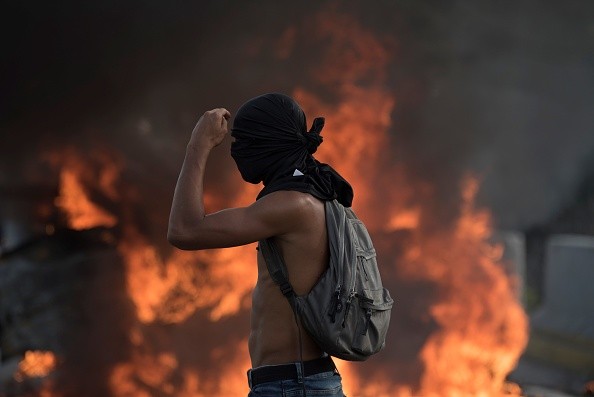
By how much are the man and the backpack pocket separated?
16 centimetres

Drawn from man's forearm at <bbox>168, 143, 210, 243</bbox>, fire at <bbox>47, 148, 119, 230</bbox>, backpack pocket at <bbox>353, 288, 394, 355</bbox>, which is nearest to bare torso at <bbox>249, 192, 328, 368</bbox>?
backpack pocket at <bbox>353, 288, 394, 355</bbox>

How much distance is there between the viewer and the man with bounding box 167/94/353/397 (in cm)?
254

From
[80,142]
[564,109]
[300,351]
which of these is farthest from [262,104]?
[564,109]

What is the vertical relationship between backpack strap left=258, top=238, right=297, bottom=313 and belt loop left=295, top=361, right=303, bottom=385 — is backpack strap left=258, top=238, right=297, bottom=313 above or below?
above

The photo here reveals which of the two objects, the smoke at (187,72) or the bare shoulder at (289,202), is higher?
the smoke at (187,72)

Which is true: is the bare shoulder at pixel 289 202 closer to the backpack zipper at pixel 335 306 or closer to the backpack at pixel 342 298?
the backpack at pixel 342 298

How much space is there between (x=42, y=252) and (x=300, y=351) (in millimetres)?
5329

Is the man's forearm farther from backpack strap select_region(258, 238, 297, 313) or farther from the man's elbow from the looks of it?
backpack strap select_region(258, 238, 297, 313)

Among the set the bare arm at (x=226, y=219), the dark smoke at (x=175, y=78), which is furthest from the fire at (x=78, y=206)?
the bare arm at (x=226, y=219)

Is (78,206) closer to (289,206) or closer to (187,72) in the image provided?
(187,72)

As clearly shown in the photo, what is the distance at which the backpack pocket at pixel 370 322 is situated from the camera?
2572 millimetres

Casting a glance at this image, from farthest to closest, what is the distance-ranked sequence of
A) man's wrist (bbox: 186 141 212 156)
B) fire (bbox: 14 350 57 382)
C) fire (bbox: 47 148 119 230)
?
fire (bbox: 47 148 119 230), fire (bbox: 14 350 57 382), man's wrist (bbox: 186 141 212 156)

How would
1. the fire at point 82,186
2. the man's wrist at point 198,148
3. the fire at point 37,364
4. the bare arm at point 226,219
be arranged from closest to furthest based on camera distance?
the bare arm at point 226,219 → the man's wrist at point 198,148 → the fire at point 37,364 → the fire at point 82,186

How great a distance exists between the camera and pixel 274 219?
2551 mm
